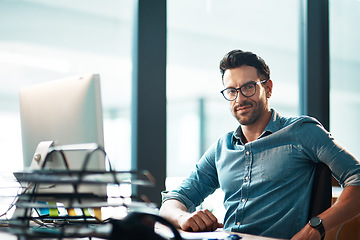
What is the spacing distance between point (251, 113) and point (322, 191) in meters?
0.49

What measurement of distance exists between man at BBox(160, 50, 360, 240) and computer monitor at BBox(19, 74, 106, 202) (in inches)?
17.6

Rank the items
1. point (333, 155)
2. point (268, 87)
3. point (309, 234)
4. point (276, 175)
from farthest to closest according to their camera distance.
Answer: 1. point (268, 87)
2. point (276, 175)
3. point (333, 155)
4. point (309, 234)

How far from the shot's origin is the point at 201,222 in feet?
4.62

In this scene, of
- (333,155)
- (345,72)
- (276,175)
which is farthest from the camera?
(345,72)

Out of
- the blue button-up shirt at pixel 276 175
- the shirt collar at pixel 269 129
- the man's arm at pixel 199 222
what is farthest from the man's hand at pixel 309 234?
the shirt collar at pixel 269 129

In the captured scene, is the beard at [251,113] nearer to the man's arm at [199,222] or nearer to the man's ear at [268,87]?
the man's ear at [268,87]

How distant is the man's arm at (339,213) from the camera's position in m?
1.46

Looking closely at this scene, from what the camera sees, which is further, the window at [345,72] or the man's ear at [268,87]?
the window at [345,72]

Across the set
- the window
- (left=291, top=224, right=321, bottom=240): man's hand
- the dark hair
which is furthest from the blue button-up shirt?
the window

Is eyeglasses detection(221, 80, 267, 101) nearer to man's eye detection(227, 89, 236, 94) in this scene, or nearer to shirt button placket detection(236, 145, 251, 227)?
man's eye detection(227, 89, 236, 94)

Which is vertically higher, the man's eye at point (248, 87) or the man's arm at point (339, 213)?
the man's eye at point (248, 87)

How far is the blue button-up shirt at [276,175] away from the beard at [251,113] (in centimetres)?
7

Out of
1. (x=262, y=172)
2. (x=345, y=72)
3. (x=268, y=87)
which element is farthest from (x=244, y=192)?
(x=345, y=72)

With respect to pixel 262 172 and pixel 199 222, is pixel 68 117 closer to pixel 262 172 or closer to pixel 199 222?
pixel 199 222
